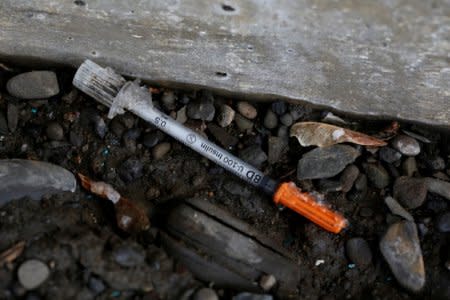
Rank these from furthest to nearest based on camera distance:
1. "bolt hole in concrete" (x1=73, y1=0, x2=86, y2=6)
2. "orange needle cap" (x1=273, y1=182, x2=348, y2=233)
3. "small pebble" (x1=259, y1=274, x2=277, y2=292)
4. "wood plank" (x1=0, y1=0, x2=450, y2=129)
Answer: "orange needle cap" (x1=273, y1=182, x2=348, y2=233) < "small pebble" (x1=259, y1=274, x2=277, y2=292) < "bolt hole in concrete" (x1=73, y1=0, x2=86, y2=6) < "wood plank" (x1=0, y1=0, x2=450, y2=129)

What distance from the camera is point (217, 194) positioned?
224 centimetres

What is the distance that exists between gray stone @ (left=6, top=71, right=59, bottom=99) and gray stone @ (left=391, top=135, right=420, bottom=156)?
4.25ft

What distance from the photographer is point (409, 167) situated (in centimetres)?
226

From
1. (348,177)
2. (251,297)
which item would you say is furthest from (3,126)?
(348,177)

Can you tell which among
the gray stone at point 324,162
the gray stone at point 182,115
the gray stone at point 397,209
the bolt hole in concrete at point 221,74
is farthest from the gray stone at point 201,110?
the gray stone at point 397,209

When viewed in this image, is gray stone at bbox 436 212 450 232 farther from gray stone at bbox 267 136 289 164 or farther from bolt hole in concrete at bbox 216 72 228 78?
bolt hole in concrete at bbox 216 72 228 78

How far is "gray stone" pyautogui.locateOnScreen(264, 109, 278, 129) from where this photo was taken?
2.29m

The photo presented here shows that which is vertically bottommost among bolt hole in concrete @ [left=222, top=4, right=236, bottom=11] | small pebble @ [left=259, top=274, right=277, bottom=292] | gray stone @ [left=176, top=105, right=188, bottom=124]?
small pebble @ [left=259, top=274, right=277, bottom=292]

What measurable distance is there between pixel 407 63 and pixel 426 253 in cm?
72

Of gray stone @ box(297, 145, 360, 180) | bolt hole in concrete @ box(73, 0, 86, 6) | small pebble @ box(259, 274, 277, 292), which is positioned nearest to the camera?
bolt hole in concrete @ box(73, 0, 86, 6)

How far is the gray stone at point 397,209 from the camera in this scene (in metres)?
2.19

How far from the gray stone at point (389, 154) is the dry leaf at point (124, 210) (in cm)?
91

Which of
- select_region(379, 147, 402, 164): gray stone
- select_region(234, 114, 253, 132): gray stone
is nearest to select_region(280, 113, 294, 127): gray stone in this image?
select_region(234, 114, 253, 132): gray stone

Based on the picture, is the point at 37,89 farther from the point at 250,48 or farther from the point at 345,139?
the point at 345,139
